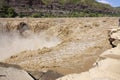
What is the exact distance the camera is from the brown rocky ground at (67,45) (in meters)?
27.6

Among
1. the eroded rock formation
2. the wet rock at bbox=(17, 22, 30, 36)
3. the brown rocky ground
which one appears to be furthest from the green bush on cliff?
the eroded rock formation

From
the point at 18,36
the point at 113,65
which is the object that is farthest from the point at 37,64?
the point at 18,36

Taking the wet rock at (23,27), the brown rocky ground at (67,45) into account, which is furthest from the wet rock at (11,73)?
the wet rock at (23,27)

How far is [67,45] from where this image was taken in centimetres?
3494

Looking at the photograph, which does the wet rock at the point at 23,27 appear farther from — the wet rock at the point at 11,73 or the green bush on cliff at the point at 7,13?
the wet rock at the point at 11,73

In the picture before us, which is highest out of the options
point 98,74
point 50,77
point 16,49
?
point 98,74

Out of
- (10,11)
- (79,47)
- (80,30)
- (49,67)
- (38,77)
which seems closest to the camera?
(38,77)

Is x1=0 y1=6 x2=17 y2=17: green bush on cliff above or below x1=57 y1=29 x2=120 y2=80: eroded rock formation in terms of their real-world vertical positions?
below

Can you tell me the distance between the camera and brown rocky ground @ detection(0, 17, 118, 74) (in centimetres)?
2762

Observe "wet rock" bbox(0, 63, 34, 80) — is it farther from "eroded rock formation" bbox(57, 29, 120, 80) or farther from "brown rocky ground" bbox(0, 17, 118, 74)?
"brown rocky ground" bbox(0, 17, 118, 74)

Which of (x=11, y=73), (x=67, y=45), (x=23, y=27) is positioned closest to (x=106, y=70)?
(x=11, y=73)

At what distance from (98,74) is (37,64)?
49.8 ft

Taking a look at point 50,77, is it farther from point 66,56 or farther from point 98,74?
point 66,56

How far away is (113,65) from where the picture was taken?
46.7ft
